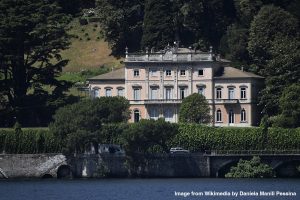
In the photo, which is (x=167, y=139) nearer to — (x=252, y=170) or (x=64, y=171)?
(x=252, y=170)

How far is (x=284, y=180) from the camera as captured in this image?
613 feet

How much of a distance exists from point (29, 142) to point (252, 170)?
1645 cm

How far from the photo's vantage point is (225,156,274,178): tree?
190 metres

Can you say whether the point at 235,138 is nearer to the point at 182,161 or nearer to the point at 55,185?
the point at 182,161

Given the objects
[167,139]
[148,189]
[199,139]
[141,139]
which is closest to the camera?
[148,189]

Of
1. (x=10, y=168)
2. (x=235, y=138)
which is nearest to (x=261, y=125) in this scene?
(x=235, y=138)

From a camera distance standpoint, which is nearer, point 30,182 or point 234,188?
point 234,188

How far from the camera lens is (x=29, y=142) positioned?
196m

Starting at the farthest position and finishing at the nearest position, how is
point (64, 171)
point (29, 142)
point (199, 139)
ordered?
point (29, 142), point (199, 139), point (64, 171)

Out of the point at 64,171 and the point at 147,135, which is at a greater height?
the point at 147,135

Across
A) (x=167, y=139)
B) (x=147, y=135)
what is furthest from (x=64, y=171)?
(x=167, y=139)

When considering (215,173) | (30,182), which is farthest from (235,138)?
(30,182)

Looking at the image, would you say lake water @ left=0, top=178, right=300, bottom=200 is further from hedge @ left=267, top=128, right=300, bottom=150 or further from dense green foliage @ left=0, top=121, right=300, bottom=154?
hedge @ left=267, top=128, right=300, bottom=150

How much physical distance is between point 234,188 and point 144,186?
7334mm
